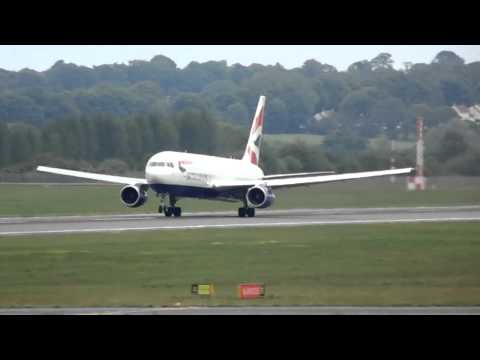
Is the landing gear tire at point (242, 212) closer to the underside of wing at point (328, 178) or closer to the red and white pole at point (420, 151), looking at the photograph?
the underside of wing at point (328, 178)

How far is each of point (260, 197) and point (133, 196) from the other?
5154 mm

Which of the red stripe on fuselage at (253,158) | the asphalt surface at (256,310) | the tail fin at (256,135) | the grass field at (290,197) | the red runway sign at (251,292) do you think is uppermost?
the tail fin at (256,135)

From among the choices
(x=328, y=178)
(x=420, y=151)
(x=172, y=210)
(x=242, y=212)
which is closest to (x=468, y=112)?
(x=420, y=151)

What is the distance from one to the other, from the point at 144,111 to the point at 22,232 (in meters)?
16.9

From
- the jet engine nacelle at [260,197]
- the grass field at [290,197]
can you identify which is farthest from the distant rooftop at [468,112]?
the jet engine nacelle at [260,197]

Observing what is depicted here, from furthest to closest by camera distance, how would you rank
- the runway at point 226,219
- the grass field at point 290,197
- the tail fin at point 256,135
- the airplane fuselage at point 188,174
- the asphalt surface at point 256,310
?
the tail fin at point 256,135 < the grass field at point 290,197 < the airplane fuselage at point 188,174 < the runway at point 226,219 < the asphalt surface at point 256,310

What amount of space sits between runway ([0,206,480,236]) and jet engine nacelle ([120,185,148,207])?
1.87 ft

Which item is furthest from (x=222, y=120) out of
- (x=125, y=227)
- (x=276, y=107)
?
(x=125, y=227)

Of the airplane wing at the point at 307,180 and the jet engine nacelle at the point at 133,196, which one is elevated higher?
the airplane wing at the point at 307,180

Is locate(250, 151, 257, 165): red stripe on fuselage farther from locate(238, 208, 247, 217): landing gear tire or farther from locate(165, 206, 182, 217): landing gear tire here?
locate(165, 206, 182, 217): landing gear tire

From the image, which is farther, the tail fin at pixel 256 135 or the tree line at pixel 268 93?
the tail fin at pixel 256 135

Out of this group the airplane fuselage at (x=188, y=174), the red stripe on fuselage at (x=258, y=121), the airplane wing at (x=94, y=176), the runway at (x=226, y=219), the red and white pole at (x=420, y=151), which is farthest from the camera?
the red stripe on fuselage at (x=258, y=121)

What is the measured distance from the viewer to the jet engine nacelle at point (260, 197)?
146 ft
